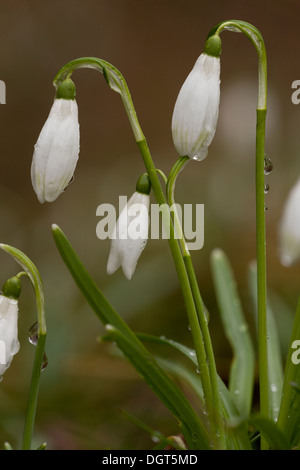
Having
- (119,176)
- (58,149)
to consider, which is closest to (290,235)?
(58,149)

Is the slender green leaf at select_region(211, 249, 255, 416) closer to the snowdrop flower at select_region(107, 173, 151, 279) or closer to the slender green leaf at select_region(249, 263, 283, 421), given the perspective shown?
the slender green leaf at select_region(249, 263, 283, 421)

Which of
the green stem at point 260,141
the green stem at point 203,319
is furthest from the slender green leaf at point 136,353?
the green stem at point 260,141

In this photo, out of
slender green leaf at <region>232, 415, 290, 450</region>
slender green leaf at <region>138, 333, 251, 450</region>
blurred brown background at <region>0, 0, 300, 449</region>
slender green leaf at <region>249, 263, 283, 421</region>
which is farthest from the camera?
blurred brown background at <region>0, 0, 300, 449</region>

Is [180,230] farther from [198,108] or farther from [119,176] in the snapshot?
[119,176]

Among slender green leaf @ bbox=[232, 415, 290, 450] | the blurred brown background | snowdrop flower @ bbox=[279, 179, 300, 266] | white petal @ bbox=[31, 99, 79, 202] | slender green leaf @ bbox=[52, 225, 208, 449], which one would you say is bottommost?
slender green leaf @ bbox=[232, 415, 290, 450]

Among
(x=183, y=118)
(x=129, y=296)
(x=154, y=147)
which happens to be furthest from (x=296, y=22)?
(x=183, y=118)

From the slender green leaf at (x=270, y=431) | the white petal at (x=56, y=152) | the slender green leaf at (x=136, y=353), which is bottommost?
the slender green leaf at (x=270, y=431)

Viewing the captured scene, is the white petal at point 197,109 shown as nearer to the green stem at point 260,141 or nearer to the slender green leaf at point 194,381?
the green stem at point 260,141

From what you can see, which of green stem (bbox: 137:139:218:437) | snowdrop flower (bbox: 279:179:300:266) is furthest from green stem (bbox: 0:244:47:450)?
snowdrop flower (bbox: 279:179:300:266)
